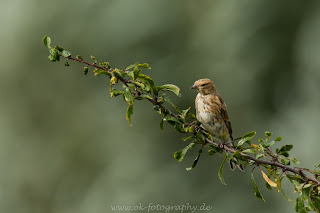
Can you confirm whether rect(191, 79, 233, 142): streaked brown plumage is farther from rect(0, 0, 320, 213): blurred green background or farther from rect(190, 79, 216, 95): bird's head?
rect(0, 0, 320, 213): blurred green background

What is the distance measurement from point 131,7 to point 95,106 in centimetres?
177

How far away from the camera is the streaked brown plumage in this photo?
507 cm

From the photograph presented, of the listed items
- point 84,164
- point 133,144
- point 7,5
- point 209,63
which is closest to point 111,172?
point 133,144

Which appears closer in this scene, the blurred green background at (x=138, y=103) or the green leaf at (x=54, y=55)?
the green leaf at (x=54, y=55)

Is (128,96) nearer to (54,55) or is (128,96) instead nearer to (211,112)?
(54,55)

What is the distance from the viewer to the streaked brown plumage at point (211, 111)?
16.6ft

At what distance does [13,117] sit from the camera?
1114 cm

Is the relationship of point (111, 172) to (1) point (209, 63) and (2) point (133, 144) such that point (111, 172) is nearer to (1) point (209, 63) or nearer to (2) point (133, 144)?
(2) point (133, 144)

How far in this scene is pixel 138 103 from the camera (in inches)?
342

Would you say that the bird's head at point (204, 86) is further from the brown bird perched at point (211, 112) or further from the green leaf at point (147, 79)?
the green leaf at point (147, 79)

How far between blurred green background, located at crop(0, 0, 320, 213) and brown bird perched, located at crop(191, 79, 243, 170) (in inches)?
57.8

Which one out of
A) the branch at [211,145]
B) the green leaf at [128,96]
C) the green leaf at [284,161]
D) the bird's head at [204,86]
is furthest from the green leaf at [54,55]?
the bird's head at [204,86]

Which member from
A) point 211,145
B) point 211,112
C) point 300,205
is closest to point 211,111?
point 211,112

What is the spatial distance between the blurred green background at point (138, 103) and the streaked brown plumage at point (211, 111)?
1.47 meters
